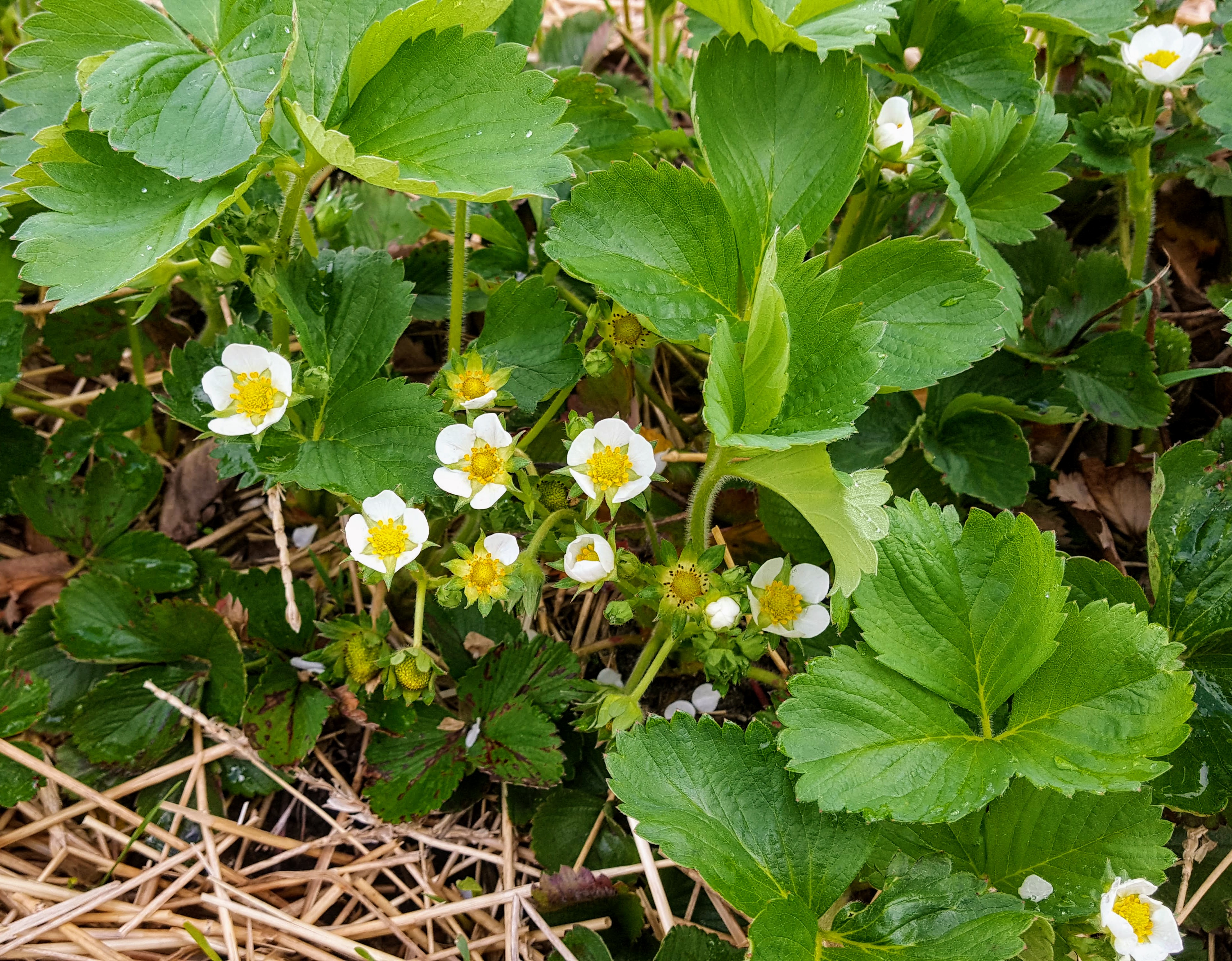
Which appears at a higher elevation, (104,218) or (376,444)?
(104,218)

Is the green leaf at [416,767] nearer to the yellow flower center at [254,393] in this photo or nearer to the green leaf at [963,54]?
the yellow flower center at [254,393]

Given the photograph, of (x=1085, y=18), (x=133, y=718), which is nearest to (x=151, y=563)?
(x=133, y=718)

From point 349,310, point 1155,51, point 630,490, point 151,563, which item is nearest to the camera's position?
point 630,490

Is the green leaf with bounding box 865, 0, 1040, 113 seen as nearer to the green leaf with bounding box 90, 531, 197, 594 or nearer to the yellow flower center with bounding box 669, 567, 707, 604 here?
the yellow flower center with bounding box 669, 567, 707, 604

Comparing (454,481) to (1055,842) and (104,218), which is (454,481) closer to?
(104,218)

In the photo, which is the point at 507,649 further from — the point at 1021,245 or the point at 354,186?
the point at 1021,245

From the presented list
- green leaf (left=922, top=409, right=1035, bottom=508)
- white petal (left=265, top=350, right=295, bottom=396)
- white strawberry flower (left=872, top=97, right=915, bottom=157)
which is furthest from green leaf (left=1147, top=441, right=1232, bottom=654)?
white petal (left=265, top=350, right=295, bottom=396)
